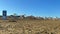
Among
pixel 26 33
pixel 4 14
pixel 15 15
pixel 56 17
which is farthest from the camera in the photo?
pixel 15 15

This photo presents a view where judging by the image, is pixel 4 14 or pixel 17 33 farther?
pixel 4 14

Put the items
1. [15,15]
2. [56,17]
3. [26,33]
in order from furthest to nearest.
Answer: [15,15] < [56,17] < [26,33]

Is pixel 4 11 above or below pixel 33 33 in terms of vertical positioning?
above

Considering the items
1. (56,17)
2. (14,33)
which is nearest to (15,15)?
(56,17)

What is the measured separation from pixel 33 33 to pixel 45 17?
752 inches

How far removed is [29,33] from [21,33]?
51 cm

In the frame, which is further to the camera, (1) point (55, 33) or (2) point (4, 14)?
(2) point (4, 14)

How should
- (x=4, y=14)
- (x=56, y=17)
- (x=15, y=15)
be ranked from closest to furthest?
(x=56, y=17), (x=4, y=14), (x=15, y=15)

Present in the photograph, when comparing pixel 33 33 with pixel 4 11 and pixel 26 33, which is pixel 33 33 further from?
pixel 4 11

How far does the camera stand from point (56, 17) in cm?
2639

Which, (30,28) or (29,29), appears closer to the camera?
(29,29)

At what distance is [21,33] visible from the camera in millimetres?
11062

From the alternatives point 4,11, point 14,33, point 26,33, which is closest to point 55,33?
point 26,33

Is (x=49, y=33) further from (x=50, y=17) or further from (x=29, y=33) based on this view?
(x=50, y=17)
